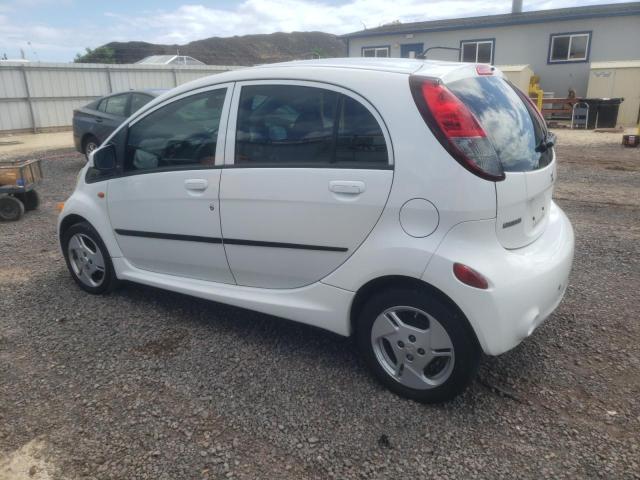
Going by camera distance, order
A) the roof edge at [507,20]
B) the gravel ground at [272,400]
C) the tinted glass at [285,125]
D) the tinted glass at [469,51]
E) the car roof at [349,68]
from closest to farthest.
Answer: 1. the gravel ground at [272,400]
2. the car roof at [349,68]
3. the tinted glass at [285,125]
4. the roof edge at [507,20]
5. the tinted glass at [469,51]

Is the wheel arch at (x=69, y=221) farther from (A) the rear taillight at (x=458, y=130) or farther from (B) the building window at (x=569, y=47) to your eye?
(B) the building window at (x=569, y=47)

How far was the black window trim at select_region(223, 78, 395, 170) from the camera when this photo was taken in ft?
8.70

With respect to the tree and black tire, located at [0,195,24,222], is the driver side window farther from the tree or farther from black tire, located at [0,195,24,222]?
the tree

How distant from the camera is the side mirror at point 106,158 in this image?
3.89 metres

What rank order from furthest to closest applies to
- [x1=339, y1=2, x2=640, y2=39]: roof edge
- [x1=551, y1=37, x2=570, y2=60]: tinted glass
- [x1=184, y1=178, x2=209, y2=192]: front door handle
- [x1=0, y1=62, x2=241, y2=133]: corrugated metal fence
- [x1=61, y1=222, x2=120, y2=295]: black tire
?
[x1=551, y1=37, x2=570, y2=60]: tinted glass → [x1=339, y1=2, x2=640, y2=39]: roof edge → [x1=0, y1=62, x2=241, y2=133]: corrugated metal fence → [x1=61, y1=222, x2=120, y2=295]: black tire → [x1=184, y1=178, x2=209, y2=192]: front door handle

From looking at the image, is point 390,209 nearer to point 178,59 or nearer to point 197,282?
point 197,282

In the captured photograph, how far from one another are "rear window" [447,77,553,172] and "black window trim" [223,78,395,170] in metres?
0.41

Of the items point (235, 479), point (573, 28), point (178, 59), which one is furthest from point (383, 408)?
point (178, 59)

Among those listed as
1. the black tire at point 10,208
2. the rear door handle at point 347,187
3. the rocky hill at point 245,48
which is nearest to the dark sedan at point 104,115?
the black tire at point 10,208

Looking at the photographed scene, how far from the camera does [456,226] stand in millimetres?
2475

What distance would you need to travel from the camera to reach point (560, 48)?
2111 cm

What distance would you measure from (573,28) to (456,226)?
22.1 metres

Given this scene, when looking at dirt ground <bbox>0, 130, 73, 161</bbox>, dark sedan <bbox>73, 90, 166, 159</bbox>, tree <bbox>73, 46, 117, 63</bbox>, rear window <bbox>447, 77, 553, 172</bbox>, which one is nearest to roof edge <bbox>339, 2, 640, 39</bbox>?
dirt ground <bbox>0, 130, 73, 161</bbox>

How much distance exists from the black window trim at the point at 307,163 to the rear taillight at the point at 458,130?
0.23m
